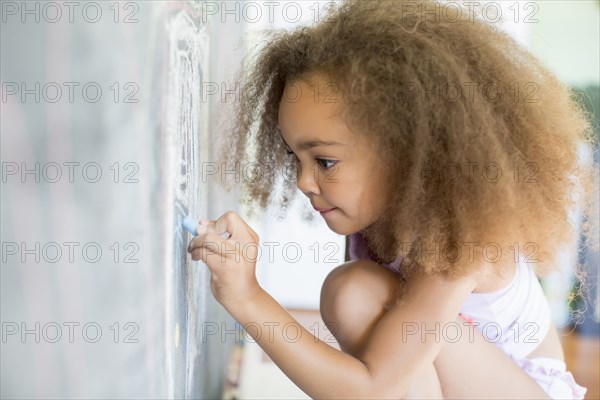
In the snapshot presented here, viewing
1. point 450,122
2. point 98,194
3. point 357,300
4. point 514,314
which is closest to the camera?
point 98,194

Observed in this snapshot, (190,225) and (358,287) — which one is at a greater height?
(190,225)

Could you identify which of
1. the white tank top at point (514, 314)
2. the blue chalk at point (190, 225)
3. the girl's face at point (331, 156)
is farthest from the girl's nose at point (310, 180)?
the white tank top at point (514, 314)

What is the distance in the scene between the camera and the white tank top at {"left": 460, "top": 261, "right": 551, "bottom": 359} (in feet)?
3.41

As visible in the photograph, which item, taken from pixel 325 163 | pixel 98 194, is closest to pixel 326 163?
pixel 325 163

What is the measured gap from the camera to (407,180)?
86 cm

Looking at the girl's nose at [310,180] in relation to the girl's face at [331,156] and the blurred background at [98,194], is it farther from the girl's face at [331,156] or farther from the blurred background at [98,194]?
the blurred background at [98,194]

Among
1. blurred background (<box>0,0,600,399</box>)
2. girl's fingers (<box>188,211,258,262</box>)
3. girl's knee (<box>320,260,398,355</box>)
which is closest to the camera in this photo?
blurred background (<box>0,0,600,399</box>)

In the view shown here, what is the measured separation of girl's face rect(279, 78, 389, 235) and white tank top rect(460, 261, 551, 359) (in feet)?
0.81

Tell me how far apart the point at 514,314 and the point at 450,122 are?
0.38m

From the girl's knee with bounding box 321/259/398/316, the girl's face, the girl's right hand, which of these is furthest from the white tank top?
the girl's right hand

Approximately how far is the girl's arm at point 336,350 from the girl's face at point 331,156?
10 cm

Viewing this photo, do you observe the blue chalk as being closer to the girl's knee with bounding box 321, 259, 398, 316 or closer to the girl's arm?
the girl's arm

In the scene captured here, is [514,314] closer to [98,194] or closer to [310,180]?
[310,180]

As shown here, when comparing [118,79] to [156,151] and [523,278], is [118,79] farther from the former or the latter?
[523,278]
